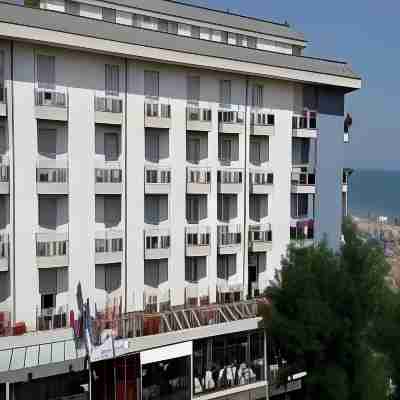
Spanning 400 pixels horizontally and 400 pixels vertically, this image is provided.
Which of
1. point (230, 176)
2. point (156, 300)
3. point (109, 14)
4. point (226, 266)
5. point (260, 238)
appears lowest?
point (156, 300)

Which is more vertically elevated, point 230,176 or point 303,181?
point 230,176

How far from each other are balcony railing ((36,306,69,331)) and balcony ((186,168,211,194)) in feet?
19.7

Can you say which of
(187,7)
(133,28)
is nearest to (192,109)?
(133,28)

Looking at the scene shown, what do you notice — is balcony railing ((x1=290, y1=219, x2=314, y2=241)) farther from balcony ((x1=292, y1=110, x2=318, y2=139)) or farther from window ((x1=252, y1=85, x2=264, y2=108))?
window ((x1=252, y1=85, x2=264, y2=108))

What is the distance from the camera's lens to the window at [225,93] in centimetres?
2311

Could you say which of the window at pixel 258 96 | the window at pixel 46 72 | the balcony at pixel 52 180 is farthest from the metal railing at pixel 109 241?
the window at pixel 258 96

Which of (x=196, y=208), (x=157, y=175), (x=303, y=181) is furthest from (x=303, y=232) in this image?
(x=157, y=175)

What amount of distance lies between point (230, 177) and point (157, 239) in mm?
3714

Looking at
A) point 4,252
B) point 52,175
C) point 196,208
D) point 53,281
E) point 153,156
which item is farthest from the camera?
point 196,208

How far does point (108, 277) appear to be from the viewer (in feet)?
69.9

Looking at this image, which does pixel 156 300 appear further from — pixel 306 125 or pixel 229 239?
→ pixel 306 125

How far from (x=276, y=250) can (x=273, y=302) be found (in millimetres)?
4775

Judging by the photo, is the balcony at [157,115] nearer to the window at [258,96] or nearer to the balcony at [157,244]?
the balcony at [157,244]

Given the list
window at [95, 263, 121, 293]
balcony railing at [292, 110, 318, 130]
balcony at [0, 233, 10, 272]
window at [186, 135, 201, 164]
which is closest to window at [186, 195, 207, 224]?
window at [186, 135, 201, 164]
